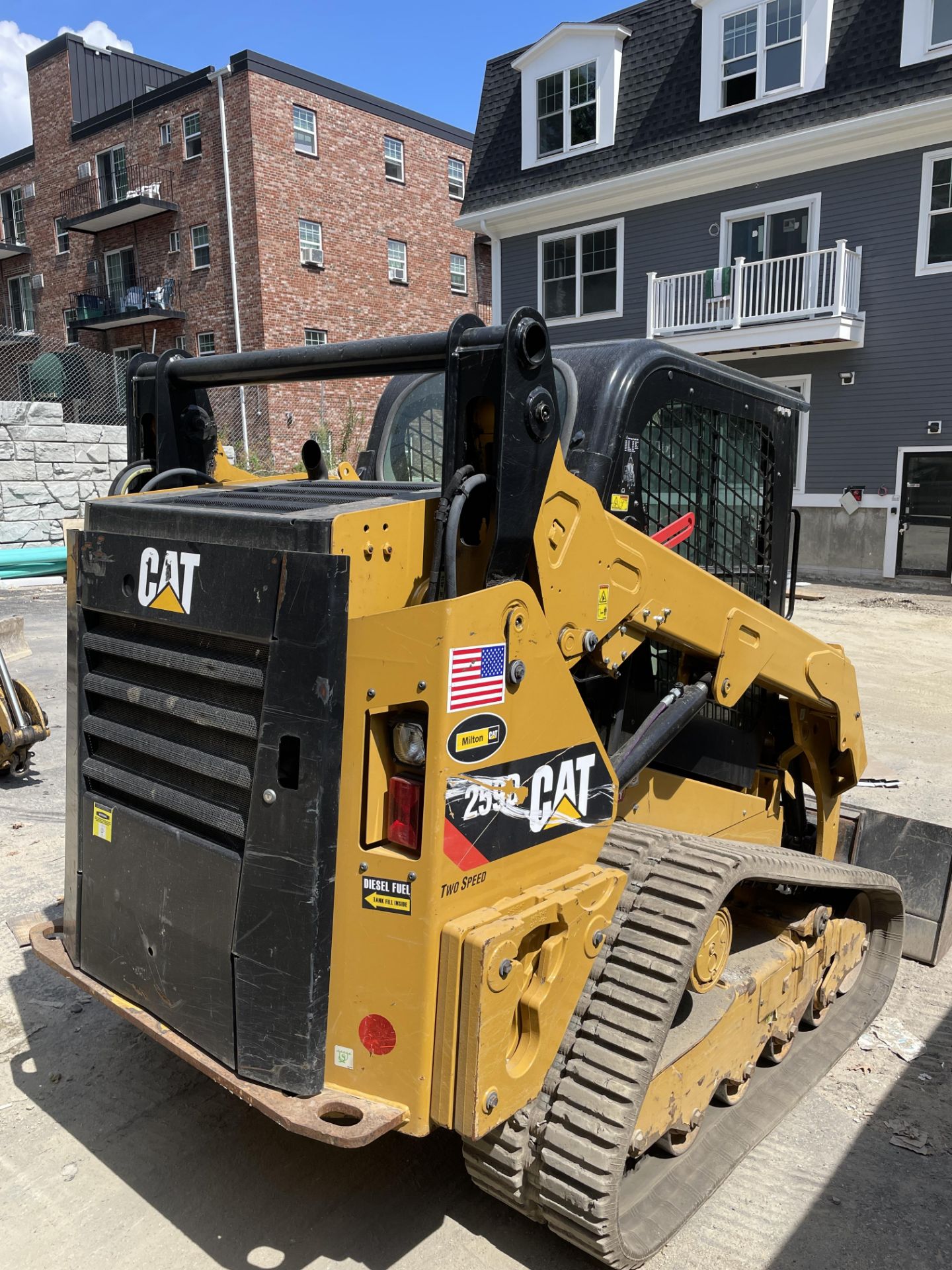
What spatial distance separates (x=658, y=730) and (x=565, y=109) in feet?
64.4

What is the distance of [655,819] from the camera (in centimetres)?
337

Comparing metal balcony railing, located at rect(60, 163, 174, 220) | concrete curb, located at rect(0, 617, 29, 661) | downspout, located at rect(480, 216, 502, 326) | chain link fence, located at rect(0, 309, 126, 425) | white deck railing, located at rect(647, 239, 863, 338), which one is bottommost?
concrete curb, located at rect(0, 617, 29, 661)

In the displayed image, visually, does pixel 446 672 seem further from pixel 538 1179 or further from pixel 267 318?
pixel 267 318

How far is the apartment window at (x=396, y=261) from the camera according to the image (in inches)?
1152

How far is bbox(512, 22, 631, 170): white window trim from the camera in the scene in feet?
61.1

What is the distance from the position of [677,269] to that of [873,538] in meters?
6.30

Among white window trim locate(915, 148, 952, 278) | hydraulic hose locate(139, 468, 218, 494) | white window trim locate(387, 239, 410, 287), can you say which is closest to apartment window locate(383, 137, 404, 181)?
white window trim locate(387, 239, 410, 287)

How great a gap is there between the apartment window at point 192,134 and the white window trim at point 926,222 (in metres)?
19.0

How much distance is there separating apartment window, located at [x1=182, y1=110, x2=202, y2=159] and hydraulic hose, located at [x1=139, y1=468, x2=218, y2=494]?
27.0 metres

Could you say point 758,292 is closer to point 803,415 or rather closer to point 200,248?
point 803,415

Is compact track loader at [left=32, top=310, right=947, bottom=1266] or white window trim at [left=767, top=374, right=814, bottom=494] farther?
white window trim at [left=767, top=374, right=814, bottom=494]

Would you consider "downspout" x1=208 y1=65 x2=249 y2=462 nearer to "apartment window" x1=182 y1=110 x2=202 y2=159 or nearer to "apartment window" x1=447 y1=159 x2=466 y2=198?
"apartment window" x1=182 y1=110 x2=202 y2=159

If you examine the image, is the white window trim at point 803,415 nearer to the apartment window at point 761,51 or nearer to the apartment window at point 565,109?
the apartment window at point 761,51

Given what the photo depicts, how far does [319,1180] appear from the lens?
9.60 feet
